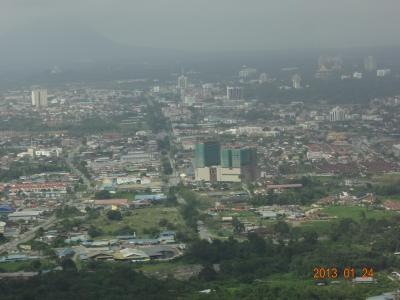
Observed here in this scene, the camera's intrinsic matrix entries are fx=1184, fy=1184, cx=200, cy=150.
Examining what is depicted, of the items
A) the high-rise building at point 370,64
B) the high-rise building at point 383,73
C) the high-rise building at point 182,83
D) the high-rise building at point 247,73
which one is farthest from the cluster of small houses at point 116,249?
the high-rise building at point 247,73

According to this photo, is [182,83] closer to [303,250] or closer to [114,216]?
[114,216]

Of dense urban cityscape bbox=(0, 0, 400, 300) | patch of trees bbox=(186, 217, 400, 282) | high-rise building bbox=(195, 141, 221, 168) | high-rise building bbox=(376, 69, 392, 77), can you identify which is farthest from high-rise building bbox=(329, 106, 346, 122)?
patch of trees bbox=(186, 217, 400, 282)

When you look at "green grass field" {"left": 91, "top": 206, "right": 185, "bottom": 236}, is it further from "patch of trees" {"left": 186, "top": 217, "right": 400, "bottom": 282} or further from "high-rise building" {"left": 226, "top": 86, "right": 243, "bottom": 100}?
"high-rise building" {"left": 226, "top": 86, "right": 243, "bottom": 100}

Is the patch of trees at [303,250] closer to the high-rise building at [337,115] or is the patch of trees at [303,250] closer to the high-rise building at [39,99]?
the high-rise building at [337,115]

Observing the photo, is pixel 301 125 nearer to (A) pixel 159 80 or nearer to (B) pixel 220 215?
(B) pixel 220 215

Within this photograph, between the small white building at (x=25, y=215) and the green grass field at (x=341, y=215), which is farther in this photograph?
the small white building at (x=25, y=215)
